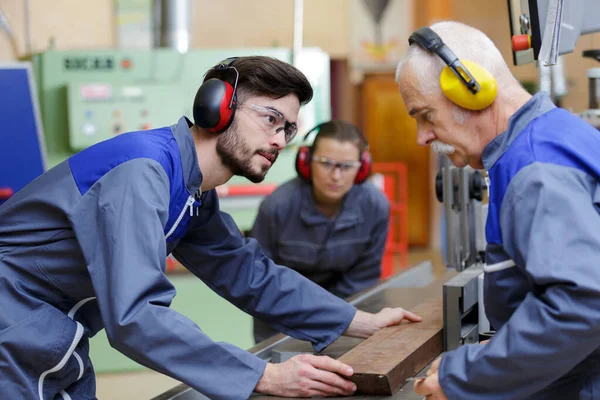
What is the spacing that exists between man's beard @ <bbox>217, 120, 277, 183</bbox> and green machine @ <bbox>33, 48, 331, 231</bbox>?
7.66ft

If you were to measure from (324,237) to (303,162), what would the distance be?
11.4 inches

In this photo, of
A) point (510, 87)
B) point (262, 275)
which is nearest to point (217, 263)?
point (262, 275)

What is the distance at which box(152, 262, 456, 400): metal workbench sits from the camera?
1602 mm

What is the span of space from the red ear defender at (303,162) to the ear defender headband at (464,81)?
1.58m

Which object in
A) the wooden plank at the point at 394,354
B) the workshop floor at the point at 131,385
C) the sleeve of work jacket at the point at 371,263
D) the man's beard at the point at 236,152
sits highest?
the man's beard at the point at 236,152

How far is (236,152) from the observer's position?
5.28ft

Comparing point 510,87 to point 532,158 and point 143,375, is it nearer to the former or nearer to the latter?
point 532,158

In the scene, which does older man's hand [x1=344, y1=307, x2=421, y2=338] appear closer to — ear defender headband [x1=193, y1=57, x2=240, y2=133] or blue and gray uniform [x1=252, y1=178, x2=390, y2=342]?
ear defender headband [x1=193, y1=57, x2=240, y2=133]

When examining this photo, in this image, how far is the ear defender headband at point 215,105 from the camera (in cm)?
154

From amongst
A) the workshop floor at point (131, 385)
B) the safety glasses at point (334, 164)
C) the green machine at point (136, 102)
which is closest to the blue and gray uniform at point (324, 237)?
the safety glasses at point (334, 164)

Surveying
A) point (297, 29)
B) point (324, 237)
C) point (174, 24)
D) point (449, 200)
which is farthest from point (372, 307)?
point (174, 24)

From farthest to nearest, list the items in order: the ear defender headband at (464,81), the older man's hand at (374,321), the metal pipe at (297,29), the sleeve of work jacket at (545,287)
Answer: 1. the metal pipe at (297,29)
2. the older man's hand at (374,321)
3. the ear defender headband at (464,81)
4. the sleeve of work jacket at (545,287)

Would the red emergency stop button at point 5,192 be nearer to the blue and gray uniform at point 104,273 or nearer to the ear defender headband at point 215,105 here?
the blue and gray uniform at point 104,273

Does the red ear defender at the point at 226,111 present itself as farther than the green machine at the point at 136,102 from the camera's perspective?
No
